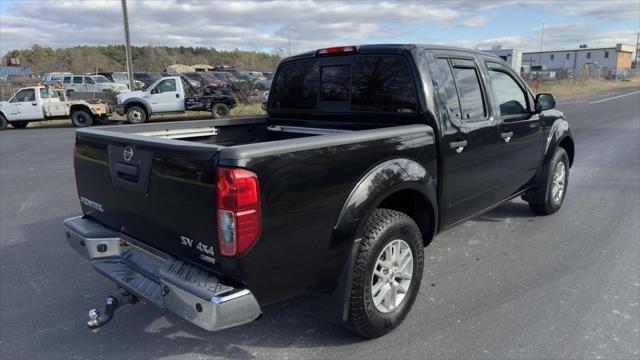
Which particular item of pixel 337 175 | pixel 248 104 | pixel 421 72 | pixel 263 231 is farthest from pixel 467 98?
pixel 248 104

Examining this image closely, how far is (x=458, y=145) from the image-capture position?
12.1 ft

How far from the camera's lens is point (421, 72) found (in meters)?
3.55

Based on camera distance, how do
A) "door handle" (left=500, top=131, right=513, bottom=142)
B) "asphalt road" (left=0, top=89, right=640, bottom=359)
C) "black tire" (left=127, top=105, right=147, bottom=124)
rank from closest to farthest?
"asphalt road" (left=0, top=89, right=640, bottom=359) < "door handle" (left=500, top=131, right=513, bottom=142) < "black tire" (left=127, top=105, right=147, bottom=124)

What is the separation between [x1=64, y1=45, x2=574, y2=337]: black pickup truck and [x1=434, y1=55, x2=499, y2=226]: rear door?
16 mm

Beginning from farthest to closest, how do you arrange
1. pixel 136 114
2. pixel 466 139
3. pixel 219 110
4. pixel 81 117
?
pixel 219 110 < pixel 136 114 < pixel 81 117 < pixel 466 139

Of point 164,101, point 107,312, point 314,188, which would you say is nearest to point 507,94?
point 314,188

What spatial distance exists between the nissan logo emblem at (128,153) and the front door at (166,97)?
17426 mm

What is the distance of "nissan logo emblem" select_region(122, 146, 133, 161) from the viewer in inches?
110

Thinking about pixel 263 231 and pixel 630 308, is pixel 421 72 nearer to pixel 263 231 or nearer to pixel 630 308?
pixel 263 231

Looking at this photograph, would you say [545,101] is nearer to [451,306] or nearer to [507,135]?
[507,135]

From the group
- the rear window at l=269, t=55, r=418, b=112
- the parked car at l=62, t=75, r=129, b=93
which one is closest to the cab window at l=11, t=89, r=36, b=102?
the parked car at l=62, t=75, r=129, b=93

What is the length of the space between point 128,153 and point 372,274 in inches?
67.5

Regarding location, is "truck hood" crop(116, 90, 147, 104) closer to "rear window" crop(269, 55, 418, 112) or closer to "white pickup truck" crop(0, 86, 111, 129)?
"white pickup truck" crop(0, 86, 111, 129)

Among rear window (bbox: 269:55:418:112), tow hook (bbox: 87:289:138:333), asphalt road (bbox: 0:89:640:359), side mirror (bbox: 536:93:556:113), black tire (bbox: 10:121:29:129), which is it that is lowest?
asphalt road (bbox: 0:89:640:359)
